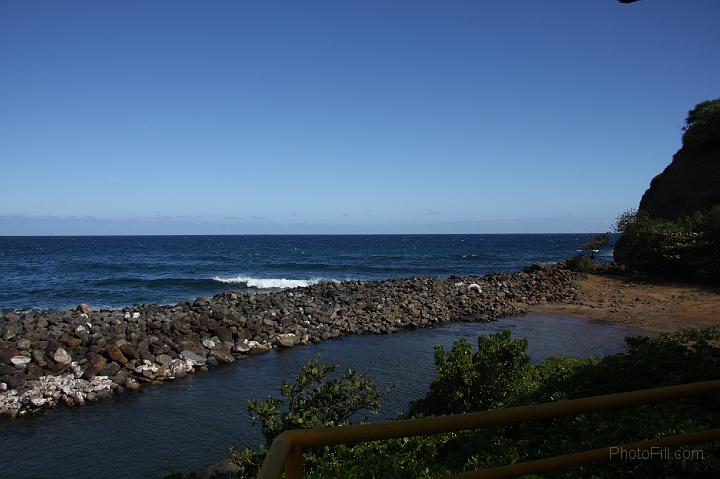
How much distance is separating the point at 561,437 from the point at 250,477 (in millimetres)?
3419

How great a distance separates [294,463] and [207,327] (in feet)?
50.5

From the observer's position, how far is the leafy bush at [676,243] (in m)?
23.1

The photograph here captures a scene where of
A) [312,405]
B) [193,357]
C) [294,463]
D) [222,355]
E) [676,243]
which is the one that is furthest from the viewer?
[676,243]

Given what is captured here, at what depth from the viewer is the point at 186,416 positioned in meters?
10.2

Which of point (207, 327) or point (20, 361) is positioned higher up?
point (207, 327)

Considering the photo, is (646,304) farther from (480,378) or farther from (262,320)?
(480,378)

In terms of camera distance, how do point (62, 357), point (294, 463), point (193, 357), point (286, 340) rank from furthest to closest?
point (286, 340) → point (193, 357) → point (62, 357) → point (294, 463)

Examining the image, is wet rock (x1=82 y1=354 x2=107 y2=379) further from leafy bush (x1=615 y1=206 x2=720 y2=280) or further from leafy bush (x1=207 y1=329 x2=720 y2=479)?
leafy bush (x1=615 y1=206 x2=720 y2=280)

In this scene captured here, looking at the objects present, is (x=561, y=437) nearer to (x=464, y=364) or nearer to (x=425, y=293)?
(x=464, y=364)

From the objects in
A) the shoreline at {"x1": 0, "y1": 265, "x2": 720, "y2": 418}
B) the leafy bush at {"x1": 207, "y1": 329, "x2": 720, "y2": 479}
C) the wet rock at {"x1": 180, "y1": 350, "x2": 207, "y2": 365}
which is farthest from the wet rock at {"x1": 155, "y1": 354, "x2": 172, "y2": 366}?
the leafy bush at {"x1": 207, "y1": 329, "x2": 720, "y2": 479}

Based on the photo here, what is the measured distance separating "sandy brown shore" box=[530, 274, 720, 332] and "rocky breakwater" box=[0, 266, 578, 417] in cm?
135

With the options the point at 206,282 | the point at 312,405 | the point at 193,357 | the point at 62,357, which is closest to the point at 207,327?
the point at 193,357

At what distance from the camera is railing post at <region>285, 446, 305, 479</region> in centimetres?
179

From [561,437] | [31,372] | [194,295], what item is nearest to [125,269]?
[194,295]
